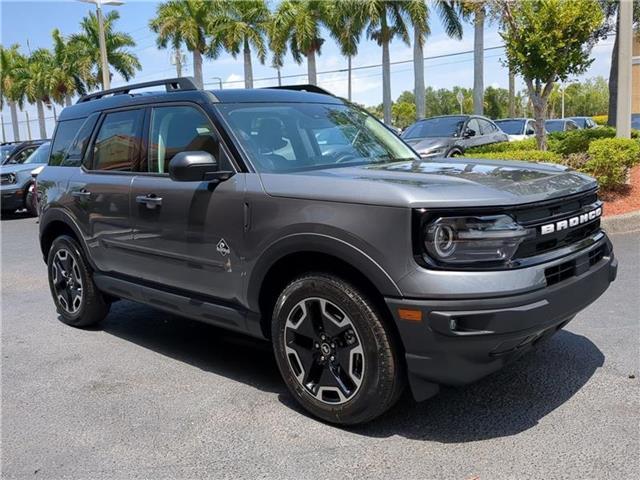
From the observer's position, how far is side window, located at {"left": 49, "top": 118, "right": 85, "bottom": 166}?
542 centimetres

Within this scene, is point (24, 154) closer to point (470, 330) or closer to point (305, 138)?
point (305, 138)

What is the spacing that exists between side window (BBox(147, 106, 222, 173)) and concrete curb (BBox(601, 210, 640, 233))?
6449 mm

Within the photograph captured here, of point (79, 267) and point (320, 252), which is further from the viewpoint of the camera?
point (79, 267)

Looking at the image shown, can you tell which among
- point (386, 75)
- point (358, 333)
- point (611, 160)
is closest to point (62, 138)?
point (358, 333)

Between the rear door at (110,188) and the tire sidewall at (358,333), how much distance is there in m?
1.63

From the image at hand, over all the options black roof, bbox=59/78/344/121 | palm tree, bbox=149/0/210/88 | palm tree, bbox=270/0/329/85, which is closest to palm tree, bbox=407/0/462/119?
palm tree, bbox=270/0/329/85

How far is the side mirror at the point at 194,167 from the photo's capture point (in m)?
3.57

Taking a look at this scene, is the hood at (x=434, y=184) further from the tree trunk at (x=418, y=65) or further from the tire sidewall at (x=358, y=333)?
the tree trunk at (x=418, y=65)

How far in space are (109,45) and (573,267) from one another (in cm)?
3662

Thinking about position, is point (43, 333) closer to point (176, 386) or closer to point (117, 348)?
point (117, 348)

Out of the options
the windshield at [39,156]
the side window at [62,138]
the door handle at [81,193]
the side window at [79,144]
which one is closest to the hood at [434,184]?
the door handle at [81,193]

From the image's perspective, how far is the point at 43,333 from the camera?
5.38m

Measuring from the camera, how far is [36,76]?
144 feet

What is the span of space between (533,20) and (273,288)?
9.57 meters
